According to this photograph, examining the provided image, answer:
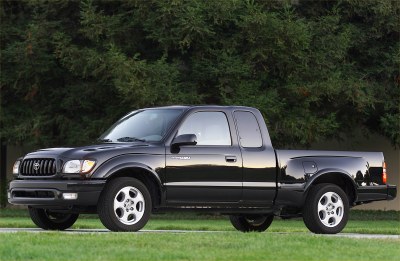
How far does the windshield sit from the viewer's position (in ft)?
51.8

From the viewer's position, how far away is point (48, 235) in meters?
14.1

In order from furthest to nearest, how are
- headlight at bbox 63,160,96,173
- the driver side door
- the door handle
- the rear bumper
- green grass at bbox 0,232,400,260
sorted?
the rear bumper → the door handle → the driver side door → headlight at bbox 63,160,96,173 → green grass at bbox 0,232,400,260

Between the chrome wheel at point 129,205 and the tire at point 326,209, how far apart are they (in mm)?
2844

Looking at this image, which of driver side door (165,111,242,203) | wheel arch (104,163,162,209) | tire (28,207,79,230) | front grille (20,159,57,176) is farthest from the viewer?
tire (28,207,79,230)

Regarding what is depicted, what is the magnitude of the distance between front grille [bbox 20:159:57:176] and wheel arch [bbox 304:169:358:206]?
12.7 ft

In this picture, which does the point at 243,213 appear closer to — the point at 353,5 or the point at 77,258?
the point at 77,258

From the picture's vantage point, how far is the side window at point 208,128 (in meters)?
15.9

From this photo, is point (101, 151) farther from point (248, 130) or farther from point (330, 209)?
point (330, 209)

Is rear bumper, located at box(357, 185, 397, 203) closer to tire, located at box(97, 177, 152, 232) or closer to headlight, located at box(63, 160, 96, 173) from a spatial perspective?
tire, located at box(97, 177, 152, 232)

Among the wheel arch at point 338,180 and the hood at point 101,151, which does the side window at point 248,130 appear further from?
the hood at point 101,151

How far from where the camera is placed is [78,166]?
49.2 ft

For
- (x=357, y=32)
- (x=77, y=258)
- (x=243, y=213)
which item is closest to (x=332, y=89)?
(x=357, y=32)

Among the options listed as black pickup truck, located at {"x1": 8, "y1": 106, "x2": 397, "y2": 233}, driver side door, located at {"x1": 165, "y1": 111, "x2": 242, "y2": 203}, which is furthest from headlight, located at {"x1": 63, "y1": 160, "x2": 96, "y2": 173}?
driver side door, located at {"x1": 165, "y1": 111, "x2": 242, "y2": 203}

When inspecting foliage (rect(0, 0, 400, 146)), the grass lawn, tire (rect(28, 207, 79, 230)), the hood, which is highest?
foliage (rect(0, 0, 400, 146))
